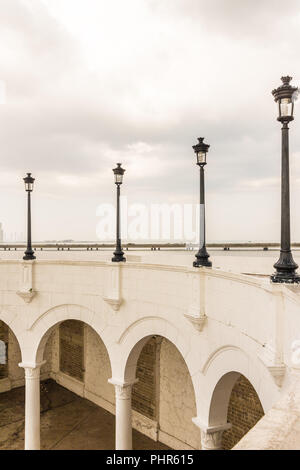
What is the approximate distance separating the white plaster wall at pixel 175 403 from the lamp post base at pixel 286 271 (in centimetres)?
835

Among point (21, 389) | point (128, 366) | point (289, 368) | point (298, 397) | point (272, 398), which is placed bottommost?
Result: point (21, 389)

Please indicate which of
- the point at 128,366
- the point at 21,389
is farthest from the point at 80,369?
the point at 128,366

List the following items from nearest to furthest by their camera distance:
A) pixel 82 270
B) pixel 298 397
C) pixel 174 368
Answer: pixel 298 397
pixel 82 270
pixel 174 368

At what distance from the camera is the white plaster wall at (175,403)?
Answer: 12.0m

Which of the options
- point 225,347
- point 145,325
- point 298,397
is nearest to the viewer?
point 298,397

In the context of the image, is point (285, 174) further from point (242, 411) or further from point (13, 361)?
point (13, 361)

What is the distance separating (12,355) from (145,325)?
38.8 ft

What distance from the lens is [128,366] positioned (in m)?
10.1

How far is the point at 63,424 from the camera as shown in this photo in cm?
1447

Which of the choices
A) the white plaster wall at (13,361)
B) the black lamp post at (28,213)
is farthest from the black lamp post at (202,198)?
the white plaster wall at (13,361)

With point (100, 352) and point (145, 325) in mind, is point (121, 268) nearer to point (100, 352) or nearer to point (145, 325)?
point (145, 325)

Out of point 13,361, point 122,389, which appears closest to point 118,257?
point 122,389

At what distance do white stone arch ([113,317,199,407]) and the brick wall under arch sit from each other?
2.13 meters

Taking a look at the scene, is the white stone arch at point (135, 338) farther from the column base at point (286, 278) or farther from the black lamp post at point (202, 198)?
the column base at point (286, 278)
